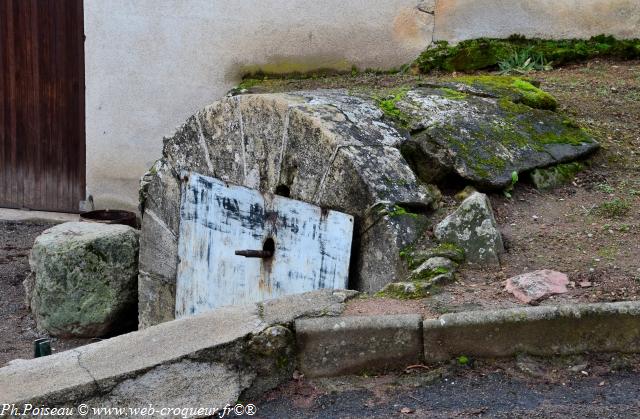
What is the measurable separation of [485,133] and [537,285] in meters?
1.33

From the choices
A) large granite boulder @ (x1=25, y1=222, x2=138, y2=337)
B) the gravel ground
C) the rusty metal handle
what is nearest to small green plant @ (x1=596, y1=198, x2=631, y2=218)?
the gravel ground

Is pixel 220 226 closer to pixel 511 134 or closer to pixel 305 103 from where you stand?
pixel 305 103

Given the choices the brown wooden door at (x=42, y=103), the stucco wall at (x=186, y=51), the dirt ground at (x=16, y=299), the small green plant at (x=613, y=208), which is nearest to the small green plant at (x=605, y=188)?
the small green plant at (x=613, y=208)

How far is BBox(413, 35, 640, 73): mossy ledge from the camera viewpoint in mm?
6125

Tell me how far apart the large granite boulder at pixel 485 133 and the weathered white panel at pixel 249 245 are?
61cm

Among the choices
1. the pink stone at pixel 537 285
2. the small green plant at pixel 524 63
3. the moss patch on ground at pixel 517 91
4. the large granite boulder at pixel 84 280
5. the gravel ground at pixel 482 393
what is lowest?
the large granite boulder at pixel 84 280

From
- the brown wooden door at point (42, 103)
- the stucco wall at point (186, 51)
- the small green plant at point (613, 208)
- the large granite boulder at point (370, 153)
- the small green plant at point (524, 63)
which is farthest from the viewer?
the brown wooden door at point (42, 103)

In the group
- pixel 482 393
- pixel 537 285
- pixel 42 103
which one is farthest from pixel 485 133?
pixel 42 103

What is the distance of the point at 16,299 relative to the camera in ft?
20.8

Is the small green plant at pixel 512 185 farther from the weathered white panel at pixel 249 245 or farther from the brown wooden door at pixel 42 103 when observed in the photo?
the brown wooden door at pixel 42 103

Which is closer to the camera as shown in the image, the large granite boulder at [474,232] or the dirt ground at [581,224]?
the dirt ground at [581,224]

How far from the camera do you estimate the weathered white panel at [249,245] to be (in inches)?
163

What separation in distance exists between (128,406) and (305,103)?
6.57ft

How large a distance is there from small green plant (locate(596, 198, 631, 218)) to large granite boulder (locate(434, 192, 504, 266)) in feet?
2.01
